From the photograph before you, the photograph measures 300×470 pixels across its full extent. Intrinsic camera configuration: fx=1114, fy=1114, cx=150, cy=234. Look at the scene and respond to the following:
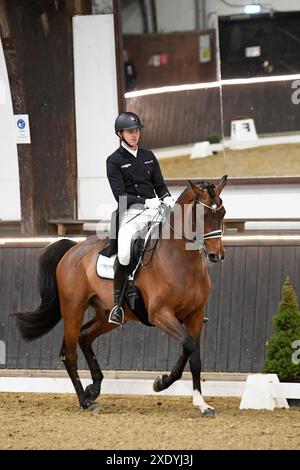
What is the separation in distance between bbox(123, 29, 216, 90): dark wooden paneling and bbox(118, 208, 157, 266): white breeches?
3445 mm

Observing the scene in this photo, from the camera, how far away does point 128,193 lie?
9.54 metres

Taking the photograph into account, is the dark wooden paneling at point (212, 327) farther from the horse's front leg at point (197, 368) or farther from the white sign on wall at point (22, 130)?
the white sign on wall at point (22, 130)

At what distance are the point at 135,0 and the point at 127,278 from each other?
13.2 feet

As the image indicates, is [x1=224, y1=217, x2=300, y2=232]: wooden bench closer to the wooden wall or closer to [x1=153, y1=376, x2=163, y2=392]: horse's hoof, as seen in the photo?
the wooden wall

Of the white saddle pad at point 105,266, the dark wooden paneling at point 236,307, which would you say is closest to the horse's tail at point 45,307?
the white saddle pad at point 105,266

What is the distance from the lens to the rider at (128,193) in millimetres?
9391

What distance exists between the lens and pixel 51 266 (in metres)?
10.3

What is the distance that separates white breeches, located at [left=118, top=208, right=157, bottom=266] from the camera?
30.7 ft

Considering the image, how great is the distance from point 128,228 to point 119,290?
535 mm

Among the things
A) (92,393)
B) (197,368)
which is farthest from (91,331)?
(197,368)

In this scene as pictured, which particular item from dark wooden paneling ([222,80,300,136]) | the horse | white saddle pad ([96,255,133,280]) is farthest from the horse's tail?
dark wooden paneling ([222,80,300,136])

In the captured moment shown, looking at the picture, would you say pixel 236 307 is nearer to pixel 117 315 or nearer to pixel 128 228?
pixel 117 315
